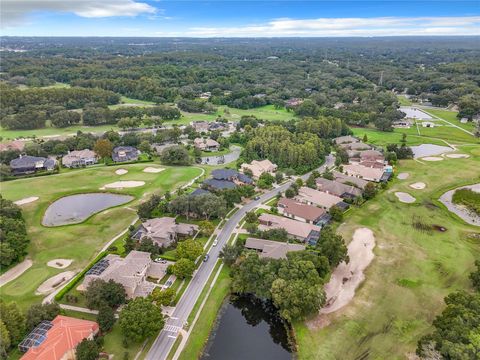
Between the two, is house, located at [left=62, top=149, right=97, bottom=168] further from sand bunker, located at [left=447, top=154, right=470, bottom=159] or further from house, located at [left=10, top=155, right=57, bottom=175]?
sand bunker, located at [left=447, top=154, right=470, bottom=159]

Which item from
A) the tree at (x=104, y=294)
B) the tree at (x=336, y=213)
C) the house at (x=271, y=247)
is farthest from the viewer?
the tree at (x=336, y=213)

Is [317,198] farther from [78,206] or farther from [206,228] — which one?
[78,206]

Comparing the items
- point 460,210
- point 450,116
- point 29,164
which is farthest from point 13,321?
point 450,116

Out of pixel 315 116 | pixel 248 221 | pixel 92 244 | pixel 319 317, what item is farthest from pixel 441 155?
pixel 92 244

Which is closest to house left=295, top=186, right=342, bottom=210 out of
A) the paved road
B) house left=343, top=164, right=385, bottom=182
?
the paved road

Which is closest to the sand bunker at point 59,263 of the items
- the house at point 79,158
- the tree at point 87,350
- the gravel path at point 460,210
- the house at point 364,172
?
the tree at point 87,350

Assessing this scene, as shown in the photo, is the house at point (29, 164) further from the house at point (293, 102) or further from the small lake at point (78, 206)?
the house at point (293, 102)
